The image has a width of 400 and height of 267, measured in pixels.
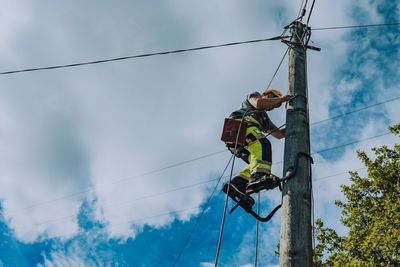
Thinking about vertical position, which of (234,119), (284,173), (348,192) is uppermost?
(348,192)

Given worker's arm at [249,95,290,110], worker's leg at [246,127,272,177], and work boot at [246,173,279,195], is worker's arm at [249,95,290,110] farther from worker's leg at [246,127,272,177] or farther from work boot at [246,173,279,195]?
A: work boot at [246,173,279,195]

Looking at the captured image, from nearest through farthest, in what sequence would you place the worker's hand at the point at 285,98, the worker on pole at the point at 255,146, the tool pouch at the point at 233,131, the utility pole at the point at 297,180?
the utility pole at the point at 297,180
the worker on pole at the point at 255,146
the worker's hand at the point at 285,98
the tool pouch at the point at 233,131

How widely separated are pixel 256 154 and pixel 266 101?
2.04 ft

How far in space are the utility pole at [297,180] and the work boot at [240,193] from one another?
564mm

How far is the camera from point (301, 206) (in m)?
3.03

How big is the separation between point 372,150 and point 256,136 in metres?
10.9

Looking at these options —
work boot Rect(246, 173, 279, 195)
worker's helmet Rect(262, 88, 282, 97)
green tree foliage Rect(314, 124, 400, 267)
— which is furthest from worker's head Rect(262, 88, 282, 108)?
green tree foliage Rect(314, 124, 400, 267)

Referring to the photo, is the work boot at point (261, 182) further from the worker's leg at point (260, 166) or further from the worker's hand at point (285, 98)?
the worker's hand at point (285, 98)

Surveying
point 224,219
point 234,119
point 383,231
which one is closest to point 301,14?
point 234,119

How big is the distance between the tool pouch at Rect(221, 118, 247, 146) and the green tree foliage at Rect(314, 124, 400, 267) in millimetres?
8700

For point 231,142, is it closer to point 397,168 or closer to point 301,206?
point 301,206

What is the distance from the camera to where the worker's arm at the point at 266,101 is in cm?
396

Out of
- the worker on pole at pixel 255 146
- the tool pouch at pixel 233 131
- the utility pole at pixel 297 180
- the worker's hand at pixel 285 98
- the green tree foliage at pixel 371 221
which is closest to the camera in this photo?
the utility pole at pixel 297 180

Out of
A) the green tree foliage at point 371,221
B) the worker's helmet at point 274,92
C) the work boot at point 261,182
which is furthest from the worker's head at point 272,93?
the green tree foliage at point 371,221
